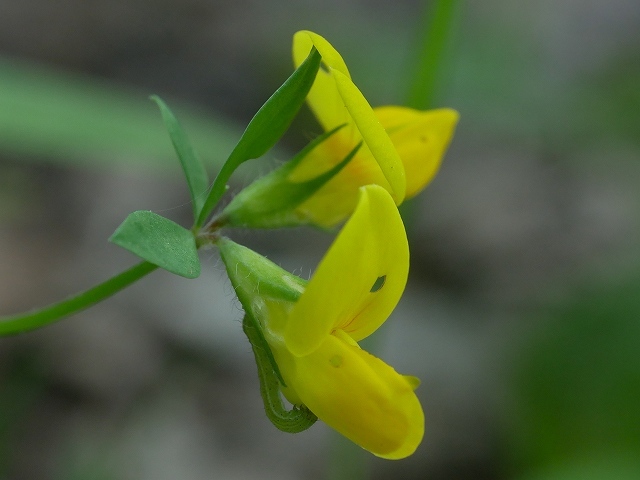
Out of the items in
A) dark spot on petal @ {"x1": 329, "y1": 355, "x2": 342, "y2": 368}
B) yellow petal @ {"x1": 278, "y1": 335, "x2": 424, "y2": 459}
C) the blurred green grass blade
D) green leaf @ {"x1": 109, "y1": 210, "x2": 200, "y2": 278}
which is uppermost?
green leaf @ {"x1": 109, "y1": 210, "x2": 200, "y2": 278}

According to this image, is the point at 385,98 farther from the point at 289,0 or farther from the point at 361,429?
the point at 361,429

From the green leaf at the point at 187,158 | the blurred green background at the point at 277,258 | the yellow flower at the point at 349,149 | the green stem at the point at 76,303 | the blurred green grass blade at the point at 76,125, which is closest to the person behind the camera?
the green stem at the point at 76,303

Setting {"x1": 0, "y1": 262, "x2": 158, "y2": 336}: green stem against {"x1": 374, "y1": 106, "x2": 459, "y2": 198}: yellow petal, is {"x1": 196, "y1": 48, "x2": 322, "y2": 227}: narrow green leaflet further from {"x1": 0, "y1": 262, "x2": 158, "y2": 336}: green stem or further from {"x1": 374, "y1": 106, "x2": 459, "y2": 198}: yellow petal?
{"x1": 374, "y1": 106, "x2": 459, "y2": 198}: yellow petal

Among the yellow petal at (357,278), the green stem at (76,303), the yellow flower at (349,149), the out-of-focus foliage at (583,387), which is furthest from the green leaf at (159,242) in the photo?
the out-of-focus foliage at (583,387)

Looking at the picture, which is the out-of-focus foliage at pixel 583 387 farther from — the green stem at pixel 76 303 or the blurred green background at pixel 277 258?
the green stem at pixel 76 303

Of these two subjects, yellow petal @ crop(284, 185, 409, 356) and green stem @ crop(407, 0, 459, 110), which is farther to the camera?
green stem @ crop(407, 0, 459, 110)

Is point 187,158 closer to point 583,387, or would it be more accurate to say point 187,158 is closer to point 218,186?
point 218,186

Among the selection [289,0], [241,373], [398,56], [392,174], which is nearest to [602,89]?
[398,56]

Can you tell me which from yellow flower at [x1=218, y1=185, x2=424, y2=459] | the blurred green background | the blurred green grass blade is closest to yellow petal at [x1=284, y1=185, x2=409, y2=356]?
yellow flower at [x1=218, y1=185, x2=424, y2=459]
